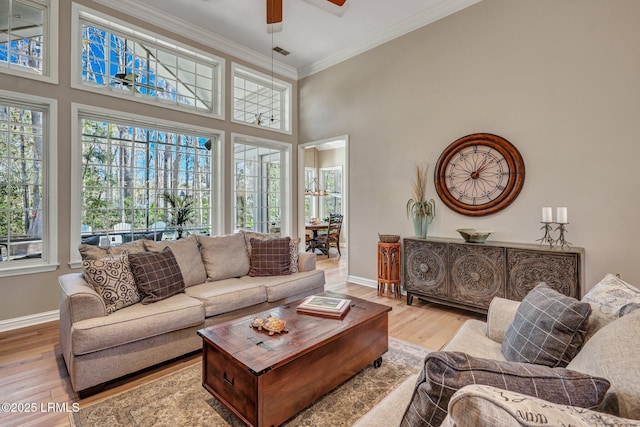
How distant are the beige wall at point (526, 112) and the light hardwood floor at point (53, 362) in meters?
1.12

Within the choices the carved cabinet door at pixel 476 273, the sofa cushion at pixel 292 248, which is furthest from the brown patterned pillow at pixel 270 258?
the carved cabinet door at pixel 476 273

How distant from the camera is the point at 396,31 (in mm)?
4270

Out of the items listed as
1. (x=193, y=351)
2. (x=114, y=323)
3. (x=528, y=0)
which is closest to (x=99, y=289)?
(x=114, y=323)

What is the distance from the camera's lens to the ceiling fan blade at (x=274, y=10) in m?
3.05

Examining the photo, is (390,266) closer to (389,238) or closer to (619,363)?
(389,238)

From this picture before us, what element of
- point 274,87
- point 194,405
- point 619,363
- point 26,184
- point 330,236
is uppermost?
point 274,87

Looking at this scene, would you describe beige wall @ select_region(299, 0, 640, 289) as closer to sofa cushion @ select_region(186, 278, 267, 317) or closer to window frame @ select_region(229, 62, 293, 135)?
window frame @ select_region(229, 62, 293, 135)

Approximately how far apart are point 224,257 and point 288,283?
0.76m

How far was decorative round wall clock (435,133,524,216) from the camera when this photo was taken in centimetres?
335

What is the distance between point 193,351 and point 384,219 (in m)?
3.00

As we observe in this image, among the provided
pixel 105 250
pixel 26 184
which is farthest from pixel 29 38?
pixel 105 250

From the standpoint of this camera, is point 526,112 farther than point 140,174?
No

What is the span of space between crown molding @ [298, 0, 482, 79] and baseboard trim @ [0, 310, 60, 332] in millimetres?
5072

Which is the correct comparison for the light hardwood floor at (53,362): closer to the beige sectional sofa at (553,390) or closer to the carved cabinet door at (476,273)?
the carved cabinet door at (476,273)
